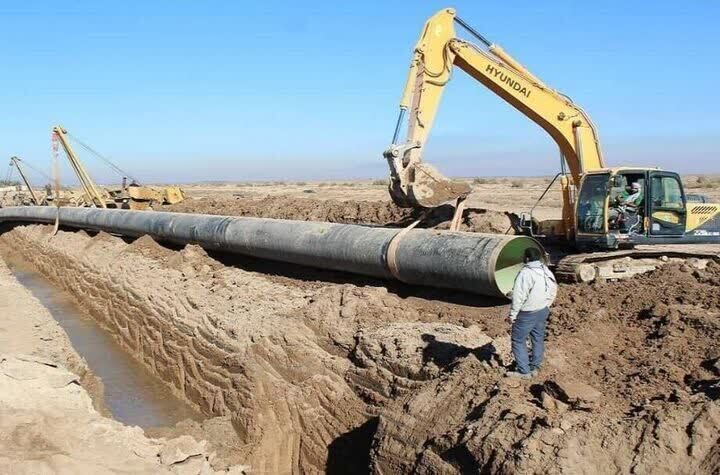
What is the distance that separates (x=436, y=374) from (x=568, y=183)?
19.8 ft

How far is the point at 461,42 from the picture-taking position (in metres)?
11.5

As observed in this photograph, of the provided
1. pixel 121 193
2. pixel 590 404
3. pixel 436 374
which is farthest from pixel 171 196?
pixel 590 404

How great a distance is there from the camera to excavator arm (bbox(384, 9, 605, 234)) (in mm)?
11211

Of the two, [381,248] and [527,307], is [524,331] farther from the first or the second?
[381,248]

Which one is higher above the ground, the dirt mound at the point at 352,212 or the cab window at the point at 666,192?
the cab window at the point at 666,192

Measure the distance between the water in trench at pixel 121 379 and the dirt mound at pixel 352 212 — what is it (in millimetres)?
5358

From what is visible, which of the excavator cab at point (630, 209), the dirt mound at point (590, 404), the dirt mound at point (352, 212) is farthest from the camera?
the dirt mound at point (352, 212)

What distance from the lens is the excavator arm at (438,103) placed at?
1121 cm

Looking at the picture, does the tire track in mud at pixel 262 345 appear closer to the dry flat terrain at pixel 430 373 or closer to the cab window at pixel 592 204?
the dry flat terrain at pixel 430 373

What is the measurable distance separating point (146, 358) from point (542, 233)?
7.76 m

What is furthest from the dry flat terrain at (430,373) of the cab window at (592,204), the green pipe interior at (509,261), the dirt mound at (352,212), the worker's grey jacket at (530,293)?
the cab window at (592,204)

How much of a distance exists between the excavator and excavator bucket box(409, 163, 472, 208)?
0.05 feet

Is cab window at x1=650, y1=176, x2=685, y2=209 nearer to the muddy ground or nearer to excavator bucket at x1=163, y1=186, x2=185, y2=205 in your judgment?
the muddy ground

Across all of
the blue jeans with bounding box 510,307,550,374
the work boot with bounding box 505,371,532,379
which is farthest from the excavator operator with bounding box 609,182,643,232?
the work boot with bounding box 505,371,532,379
